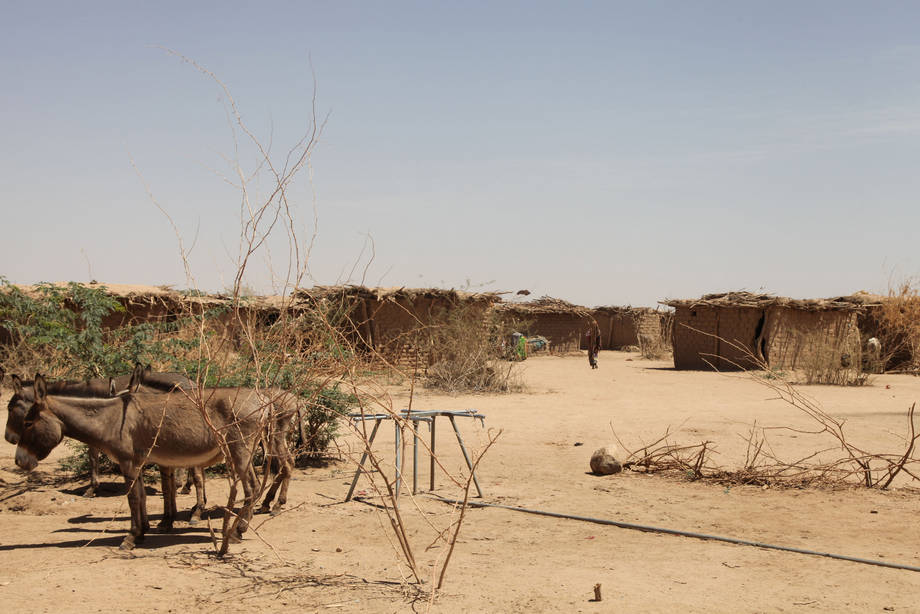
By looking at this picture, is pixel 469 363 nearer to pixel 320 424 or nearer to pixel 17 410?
pixel 320 424

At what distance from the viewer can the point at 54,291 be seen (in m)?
9.17

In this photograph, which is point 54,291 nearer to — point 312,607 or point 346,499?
point 346,499

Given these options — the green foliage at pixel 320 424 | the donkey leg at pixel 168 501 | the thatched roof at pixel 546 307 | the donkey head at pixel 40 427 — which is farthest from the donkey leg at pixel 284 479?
the thatched roof at pixel 546 307

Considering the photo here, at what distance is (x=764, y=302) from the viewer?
76.6 ft

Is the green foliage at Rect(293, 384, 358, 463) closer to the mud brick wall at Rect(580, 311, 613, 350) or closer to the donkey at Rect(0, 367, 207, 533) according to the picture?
the donkey at Rect(0, 367, 207, 533)

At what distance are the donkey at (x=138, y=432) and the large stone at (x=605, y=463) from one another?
4297 mm

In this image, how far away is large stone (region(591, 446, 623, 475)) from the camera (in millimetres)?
8922

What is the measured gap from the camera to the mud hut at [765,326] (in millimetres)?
23531

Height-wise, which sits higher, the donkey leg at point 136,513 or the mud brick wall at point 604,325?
the mud brick wall at point 604,325

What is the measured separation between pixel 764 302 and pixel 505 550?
1973cm

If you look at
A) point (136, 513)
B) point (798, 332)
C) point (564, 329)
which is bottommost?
point (136, 513)

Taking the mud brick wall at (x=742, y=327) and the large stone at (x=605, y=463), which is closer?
the large stone at (x=605, y=463)

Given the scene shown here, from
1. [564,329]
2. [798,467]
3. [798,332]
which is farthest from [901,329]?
[798,467]

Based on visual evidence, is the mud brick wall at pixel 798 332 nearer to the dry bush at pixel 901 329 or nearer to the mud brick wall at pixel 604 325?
the dry bush at pixel 901 329
